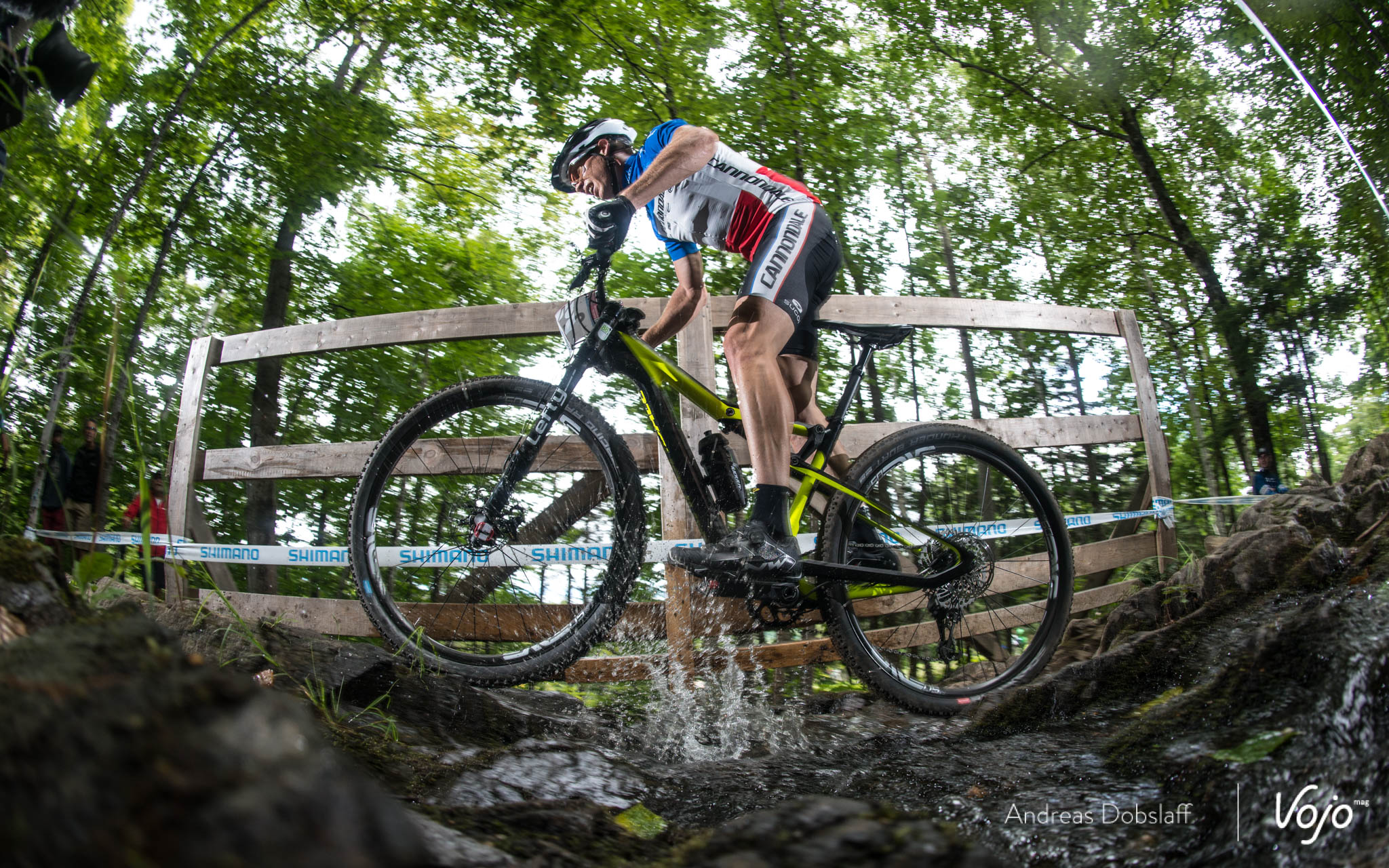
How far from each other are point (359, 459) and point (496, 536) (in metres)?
1.35

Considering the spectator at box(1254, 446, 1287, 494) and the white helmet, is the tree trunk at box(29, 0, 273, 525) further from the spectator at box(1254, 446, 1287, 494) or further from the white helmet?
the spectator at box(1254, 446, 1287, 494)

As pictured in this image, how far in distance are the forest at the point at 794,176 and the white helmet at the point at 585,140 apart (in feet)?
12.8

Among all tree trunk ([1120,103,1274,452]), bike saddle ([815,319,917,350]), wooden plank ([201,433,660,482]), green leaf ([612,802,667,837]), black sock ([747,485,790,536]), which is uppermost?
tree trunk ([1120,103,1274,452])

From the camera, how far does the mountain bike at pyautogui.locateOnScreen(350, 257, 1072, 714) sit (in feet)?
7.35

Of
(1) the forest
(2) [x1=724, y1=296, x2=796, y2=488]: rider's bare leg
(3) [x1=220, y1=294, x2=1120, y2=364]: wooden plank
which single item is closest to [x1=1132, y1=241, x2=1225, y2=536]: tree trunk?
(1) the forest

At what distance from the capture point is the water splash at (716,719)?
2.14 meters

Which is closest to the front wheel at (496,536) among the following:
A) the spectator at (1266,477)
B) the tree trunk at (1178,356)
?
the spectator at (1266,477)

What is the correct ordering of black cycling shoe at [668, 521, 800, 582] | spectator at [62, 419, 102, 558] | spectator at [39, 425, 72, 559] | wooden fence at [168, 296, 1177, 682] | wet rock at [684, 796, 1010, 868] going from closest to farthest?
wet rock at [684, 796, 1010, 868], black cycling shoe at [668, 521, 800, 582], wooden fence at [168, 296, 1177, 682], spectator at [62, 419, 102, 558], spectator at [39, 425, 72, 559]

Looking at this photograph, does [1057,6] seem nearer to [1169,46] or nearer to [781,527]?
[1169,46]

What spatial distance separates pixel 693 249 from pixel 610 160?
1.50 ft

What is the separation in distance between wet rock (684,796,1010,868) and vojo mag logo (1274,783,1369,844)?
0.65m

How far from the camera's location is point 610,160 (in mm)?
2541

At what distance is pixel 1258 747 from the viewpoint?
3.93ft

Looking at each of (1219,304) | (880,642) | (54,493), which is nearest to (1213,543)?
(880,642)
